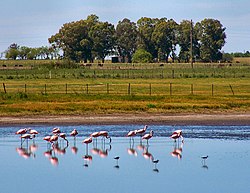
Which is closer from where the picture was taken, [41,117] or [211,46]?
[41,117]

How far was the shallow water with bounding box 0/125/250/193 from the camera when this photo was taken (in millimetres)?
24641

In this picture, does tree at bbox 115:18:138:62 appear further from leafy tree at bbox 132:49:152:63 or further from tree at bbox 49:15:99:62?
leafy tree at bbox 132:49:152:63

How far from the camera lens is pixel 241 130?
40.8 meters

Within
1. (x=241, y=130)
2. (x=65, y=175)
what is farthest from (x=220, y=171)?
(x=241, y=130)

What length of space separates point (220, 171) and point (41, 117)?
22302 millimetres

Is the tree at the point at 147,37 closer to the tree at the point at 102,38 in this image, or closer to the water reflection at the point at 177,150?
the tree at the point at 102,38

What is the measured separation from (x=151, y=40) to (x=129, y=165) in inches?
6345

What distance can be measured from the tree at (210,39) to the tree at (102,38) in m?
22.1

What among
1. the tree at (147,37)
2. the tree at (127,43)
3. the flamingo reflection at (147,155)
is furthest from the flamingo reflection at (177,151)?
the tree at (127,43)

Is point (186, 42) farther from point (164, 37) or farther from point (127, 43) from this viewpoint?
point (127, 43)

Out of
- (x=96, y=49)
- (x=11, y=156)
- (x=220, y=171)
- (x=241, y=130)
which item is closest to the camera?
(x=220, y=171)

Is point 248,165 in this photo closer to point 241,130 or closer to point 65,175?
point 65,175

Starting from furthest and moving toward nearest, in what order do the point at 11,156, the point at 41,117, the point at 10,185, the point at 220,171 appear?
the point at 41,117, the point at 11,156, the point at 220,171, the point at 10,185

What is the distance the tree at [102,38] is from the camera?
18038 cm
